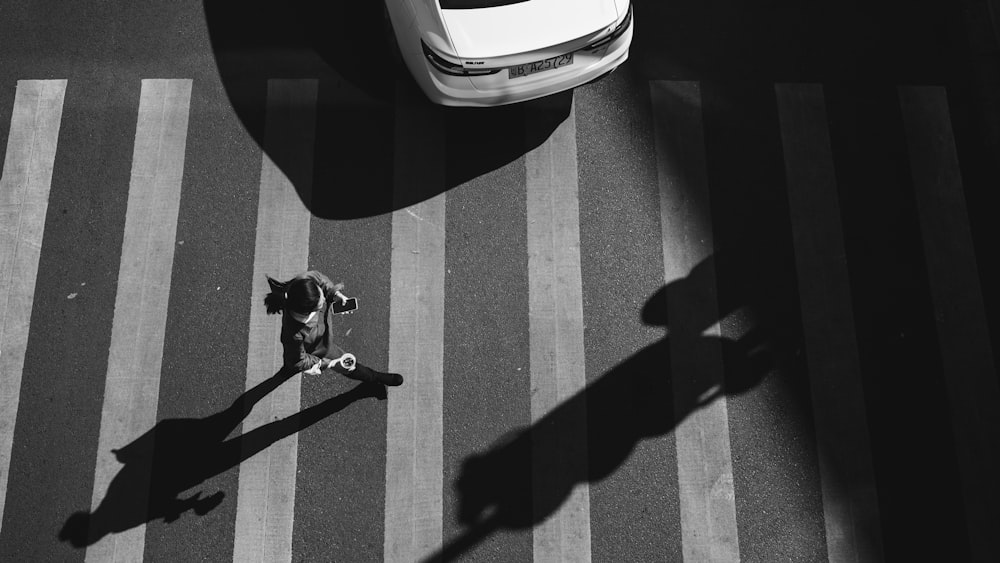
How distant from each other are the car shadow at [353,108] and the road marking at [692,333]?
1.12 meters

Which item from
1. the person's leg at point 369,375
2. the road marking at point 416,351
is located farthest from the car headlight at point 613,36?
the person's leg at point 369,375

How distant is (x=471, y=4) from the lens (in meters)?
5.73

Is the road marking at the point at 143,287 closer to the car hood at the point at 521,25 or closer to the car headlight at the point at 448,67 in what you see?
the car headlight at the point at 448,67

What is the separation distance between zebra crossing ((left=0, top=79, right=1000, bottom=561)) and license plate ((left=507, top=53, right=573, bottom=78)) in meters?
0.90

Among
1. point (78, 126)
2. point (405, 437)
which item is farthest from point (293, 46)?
point (405, 437)

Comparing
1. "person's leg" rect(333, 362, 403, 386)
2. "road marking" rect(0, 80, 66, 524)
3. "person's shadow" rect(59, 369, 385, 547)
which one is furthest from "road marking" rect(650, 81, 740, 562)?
"road marking" rect(0, 80, 66, 524)

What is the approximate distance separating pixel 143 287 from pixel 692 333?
496cm

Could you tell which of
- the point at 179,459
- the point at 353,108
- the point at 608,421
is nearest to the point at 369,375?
the point at 179,459

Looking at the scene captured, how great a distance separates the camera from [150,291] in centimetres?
614

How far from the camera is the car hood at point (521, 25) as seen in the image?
5.65 m

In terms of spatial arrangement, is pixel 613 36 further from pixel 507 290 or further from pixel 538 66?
pixel 507 290

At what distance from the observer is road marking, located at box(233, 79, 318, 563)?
5719mm

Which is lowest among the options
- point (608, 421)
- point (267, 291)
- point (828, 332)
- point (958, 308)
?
point (267, 291)

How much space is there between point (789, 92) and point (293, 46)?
4948 mm
